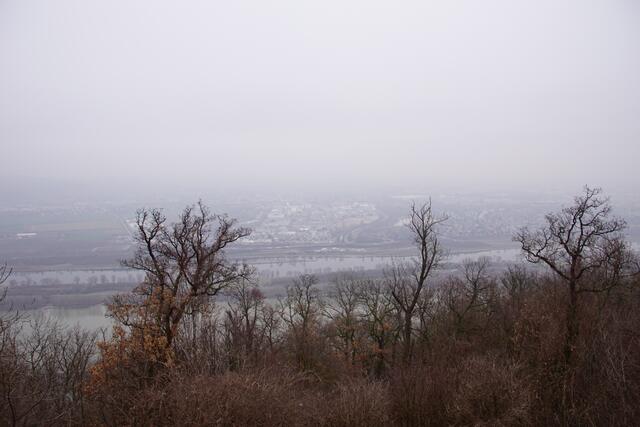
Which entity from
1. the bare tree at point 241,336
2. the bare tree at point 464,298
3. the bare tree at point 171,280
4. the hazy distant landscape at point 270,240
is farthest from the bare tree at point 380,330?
the hazy distant landscape at point 270,240

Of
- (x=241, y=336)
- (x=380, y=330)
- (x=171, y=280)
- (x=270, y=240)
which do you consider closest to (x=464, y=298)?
(x=380, y=330)

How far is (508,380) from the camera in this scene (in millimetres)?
8742

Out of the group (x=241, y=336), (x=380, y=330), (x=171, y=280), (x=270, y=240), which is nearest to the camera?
(x=171, y=280)

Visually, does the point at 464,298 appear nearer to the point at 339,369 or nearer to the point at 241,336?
the point at 339,369

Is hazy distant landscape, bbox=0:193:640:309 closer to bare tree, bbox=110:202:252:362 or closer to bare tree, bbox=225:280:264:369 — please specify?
bare tree, bbox=225:280:264:369

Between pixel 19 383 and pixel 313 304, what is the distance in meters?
18.1

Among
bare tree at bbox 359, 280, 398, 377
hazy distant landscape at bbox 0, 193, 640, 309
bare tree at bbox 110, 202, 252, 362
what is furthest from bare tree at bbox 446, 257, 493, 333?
hazy distant landscape at bbox 0, 193, 640, 309

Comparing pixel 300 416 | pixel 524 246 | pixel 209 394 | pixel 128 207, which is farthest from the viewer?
pixel 128 207

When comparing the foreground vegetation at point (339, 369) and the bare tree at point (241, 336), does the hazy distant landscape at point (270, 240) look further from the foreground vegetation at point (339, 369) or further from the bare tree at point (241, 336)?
the foreground vegetation at point (339, 369)

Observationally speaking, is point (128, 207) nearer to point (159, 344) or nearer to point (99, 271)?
point (99, 271)

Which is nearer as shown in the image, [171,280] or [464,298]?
[171,280]

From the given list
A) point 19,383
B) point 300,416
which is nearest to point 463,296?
point 300,416

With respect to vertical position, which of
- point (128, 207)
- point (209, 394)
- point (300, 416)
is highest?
point (128, 207)

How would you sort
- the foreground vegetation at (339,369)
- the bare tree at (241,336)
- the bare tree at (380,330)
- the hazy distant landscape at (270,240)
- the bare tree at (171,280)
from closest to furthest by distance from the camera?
the foreground vegetation at (339,369)
the bare tree at (241,336)
the bare tree at (171,280)
the bare tree at (380,330)
the hazy distant landscape at (270,240)
